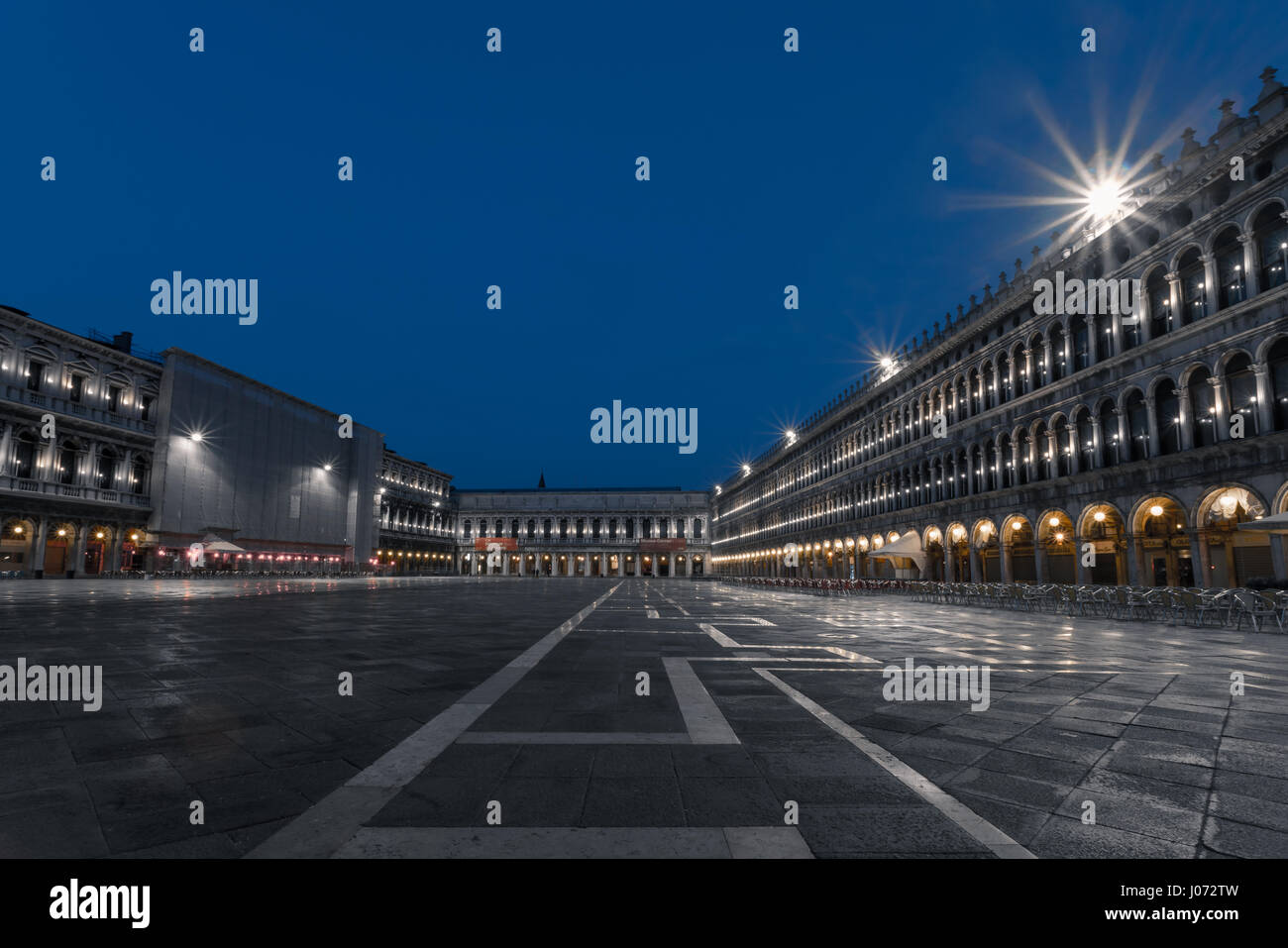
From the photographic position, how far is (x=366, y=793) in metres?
3.66

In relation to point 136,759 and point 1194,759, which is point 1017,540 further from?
point 136,759

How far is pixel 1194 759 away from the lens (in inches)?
176

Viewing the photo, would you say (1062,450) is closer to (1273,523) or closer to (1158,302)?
(1158,302)

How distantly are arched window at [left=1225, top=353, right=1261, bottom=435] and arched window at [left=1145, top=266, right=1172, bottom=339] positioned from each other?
124 inches

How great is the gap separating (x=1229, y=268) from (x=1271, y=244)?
150 cm

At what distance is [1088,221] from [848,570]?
1137 inches

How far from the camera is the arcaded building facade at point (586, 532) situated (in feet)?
362

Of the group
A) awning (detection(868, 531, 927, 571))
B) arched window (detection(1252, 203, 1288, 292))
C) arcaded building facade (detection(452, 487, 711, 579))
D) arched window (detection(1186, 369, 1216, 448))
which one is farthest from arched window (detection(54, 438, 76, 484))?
arcaded building facade (detection(452, 487, 711, 579))

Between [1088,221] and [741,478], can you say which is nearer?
[1088,221]

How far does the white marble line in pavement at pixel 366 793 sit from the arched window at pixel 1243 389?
2477 centimetres

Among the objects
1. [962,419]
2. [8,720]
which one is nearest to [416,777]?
[8,720]

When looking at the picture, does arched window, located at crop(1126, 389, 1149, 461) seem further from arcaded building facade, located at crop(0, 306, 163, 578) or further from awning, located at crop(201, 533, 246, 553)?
arcaded building facade, located at crop(0, 306, 163, 578)

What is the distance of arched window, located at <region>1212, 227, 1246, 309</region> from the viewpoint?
20.7 metres

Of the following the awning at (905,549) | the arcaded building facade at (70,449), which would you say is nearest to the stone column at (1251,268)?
the awning at (905,549)
